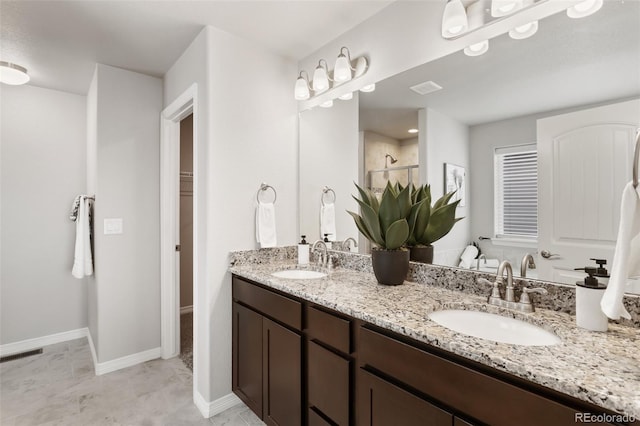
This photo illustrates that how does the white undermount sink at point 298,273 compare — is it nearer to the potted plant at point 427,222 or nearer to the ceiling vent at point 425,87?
the potted plant at point 427,222

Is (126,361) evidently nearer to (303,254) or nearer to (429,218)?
(303,254)

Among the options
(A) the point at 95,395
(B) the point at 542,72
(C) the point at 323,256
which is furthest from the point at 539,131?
(A) the point at 95,395

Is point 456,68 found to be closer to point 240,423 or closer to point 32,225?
point 240,423

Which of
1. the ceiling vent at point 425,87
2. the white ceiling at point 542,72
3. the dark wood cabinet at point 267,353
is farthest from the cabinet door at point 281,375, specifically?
the ceiling vent at point 425,87

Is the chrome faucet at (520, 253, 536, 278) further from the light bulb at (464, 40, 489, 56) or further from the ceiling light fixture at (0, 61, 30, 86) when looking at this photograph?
the ceiling light fixture at (0, 61, 30, 86)

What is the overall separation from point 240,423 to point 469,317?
151cm

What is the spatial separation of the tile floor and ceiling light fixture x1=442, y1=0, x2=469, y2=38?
237cm

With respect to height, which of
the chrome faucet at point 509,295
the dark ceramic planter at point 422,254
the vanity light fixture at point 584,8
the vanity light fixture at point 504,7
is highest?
the vanity light fixture at point 504,7

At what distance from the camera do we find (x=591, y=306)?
3.22ft

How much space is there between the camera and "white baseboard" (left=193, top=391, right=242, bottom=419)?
1970 millimetres

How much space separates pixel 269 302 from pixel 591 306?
1338mm

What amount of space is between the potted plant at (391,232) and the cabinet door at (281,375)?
0.53 meters

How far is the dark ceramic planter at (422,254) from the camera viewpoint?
1649mm

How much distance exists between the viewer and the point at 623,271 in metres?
0.83
